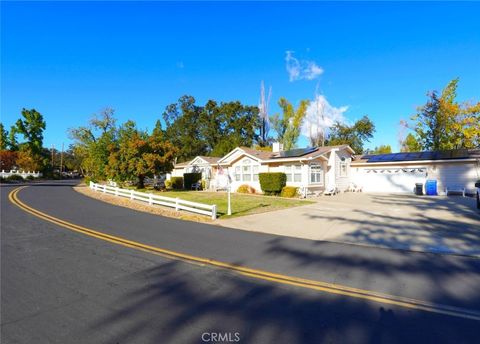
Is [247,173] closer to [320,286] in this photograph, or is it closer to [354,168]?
[354,168]

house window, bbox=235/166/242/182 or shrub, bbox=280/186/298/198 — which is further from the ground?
house window, bbox=235/166/242/182

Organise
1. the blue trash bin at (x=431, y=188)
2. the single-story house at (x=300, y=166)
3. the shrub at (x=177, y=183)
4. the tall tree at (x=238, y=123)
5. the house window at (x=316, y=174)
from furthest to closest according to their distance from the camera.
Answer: the tall tree at (x=238, y=123) → the shrub at (x=177, y=183) → the house window at (x=316, y=174) → the single-story house at (x=300, y=166) → the blue trash bin at (x=431, y=188)

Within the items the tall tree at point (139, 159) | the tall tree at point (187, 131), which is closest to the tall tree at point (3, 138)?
the tall tree at point (187, 131)

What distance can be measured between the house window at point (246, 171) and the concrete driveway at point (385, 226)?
11038 millimetres

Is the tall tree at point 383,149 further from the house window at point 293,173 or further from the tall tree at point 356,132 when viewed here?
the house window at point 293,173

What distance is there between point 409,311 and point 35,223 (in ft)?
38.4

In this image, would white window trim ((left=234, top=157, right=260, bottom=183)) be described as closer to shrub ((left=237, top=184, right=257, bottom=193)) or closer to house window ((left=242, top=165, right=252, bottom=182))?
house window ((left=242, top=165, right=252, bottom=182))

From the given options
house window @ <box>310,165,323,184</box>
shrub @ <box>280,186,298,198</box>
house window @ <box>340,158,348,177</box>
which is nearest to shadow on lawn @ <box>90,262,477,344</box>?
shrub @ <box>280,186,298,198</box>

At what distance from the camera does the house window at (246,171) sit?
2488 cm

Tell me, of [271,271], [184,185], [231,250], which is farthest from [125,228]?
[184,185]

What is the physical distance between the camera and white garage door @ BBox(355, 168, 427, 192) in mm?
23044

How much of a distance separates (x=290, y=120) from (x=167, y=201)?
100 feet

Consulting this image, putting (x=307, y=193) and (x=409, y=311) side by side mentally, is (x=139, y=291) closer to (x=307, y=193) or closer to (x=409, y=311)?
(x=409, y=311)

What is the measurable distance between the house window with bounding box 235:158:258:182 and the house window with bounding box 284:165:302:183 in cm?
322
